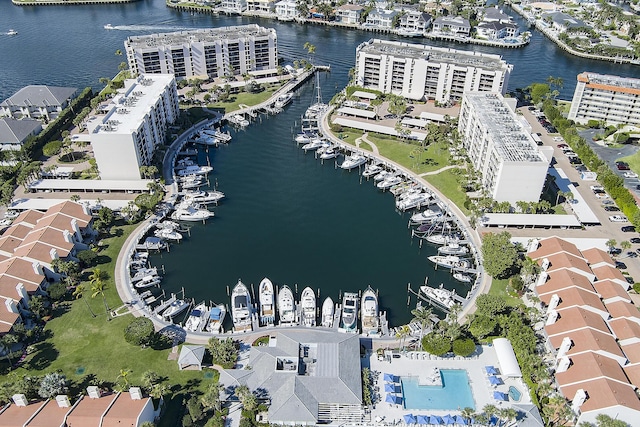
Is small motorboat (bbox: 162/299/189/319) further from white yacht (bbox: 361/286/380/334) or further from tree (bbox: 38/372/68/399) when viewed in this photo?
white yacht (bbox: 361/286/380/334)

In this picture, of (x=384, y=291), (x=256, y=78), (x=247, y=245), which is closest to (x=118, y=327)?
(x=247, y=245)

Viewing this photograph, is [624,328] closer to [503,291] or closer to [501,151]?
[503,291]

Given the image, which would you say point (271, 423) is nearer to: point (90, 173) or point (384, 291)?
point (384, 291)

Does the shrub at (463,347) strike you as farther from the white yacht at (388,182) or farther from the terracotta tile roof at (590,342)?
the white yacht at (388,182)

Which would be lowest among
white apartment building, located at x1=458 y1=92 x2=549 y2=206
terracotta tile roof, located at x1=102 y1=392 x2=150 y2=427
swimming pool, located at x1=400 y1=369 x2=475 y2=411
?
swimming pool, located at x1=400 y1=369 x2=475 y2=411

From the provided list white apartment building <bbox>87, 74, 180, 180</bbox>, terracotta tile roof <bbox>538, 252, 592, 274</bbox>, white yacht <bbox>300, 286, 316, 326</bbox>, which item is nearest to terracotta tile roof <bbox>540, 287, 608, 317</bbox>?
terracotta tile roof <bbox>538, 252, 592, 274</bbox>

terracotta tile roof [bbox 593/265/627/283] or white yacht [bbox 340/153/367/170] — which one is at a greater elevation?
white yacht [bbox 340/153/367/170]
